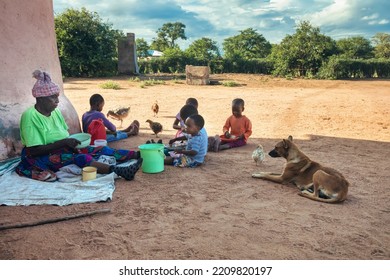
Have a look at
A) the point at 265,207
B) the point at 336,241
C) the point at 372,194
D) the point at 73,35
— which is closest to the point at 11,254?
the point at 265,207

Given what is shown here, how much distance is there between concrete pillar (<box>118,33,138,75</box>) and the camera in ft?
74.8

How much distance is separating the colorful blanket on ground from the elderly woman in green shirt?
5.9 inches

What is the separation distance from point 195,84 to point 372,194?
1532 centimetres

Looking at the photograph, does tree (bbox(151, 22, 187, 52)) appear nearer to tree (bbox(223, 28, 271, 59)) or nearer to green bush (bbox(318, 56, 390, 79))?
tree (bbox(223, 28, 271, 59))

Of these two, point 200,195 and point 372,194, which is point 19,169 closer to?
point 200,195

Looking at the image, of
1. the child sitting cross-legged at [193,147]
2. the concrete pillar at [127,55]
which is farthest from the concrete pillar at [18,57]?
the concrete pillar at [127,55]

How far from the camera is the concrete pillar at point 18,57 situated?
513 cm

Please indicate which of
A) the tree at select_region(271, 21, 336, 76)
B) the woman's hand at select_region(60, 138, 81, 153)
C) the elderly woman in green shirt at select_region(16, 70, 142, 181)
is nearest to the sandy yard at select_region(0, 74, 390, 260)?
the elderly woman in green shirt at select_region(16, 70, 142, 181)

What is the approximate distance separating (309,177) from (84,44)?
72.9 feet

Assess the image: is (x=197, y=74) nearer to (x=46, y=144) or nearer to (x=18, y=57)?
(x=18, y=57)

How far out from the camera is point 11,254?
2793mm

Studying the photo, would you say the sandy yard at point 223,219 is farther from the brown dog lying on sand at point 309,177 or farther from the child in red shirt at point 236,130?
the child in red shirt at point 236,130

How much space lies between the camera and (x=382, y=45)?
109 ft

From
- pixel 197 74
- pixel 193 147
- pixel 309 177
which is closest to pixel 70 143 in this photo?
pixel 193 147
